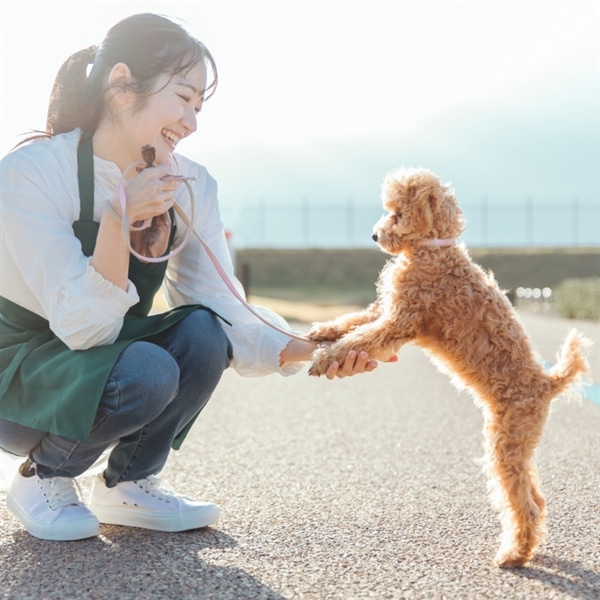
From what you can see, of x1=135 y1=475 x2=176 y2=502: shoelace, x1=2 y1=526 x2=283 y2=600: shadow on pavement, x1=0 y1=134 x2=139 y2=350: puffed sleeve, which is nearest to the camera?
x1=2 y1=526 x2=283 y2=600: shadow on pavement

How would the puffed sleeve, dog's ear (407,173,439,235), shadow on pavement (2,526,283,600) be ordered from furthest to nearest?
dog's ear (407,173,439,235) → the puffed sleeve → shadow on pavement (2,526,283,600)

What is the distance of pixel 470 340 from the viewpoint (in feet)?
10.2

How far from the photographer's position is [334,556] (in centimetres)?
305

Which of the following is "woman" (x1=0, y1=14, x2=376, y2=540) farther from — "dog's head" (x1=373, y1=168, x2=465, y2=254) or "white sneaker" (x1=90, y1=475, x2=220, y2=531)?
"dog's head" (x1=373, y1=168, x2=465, y2=254)

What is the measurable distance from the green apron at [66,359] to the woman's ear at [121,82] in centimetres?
23

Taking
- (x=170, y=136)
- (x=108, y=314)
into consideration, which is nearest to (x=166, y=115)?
(x=170, y=136)

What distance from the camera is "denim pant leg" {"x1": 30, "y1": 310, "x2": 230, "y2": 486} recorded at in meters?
3.02

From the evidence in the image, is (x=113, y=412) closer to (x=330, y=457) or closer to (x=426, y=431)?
(x=330, y=457)

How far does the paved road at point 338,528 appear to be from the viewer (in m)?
2.76

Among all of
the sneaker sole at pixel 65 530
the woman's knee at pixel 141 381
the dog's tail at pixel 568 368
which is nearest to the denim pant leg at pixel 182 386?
the woman's knee at pixel 141 381

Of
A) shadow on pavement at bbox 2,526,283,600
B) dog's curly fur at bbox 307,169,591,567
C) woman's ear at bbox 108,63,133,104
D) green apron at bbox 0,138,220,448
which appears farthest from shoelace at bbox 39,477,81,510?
woman's ear at bbox 108,63,133,104

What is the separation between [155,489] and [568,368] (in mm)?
1585

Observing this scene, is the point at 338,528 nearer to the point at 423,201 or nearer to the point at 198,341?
the point at 198,341

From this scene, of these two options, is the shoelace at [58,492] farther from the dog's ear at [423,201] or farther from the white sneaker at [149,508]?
the dog's ear at [423,201]
